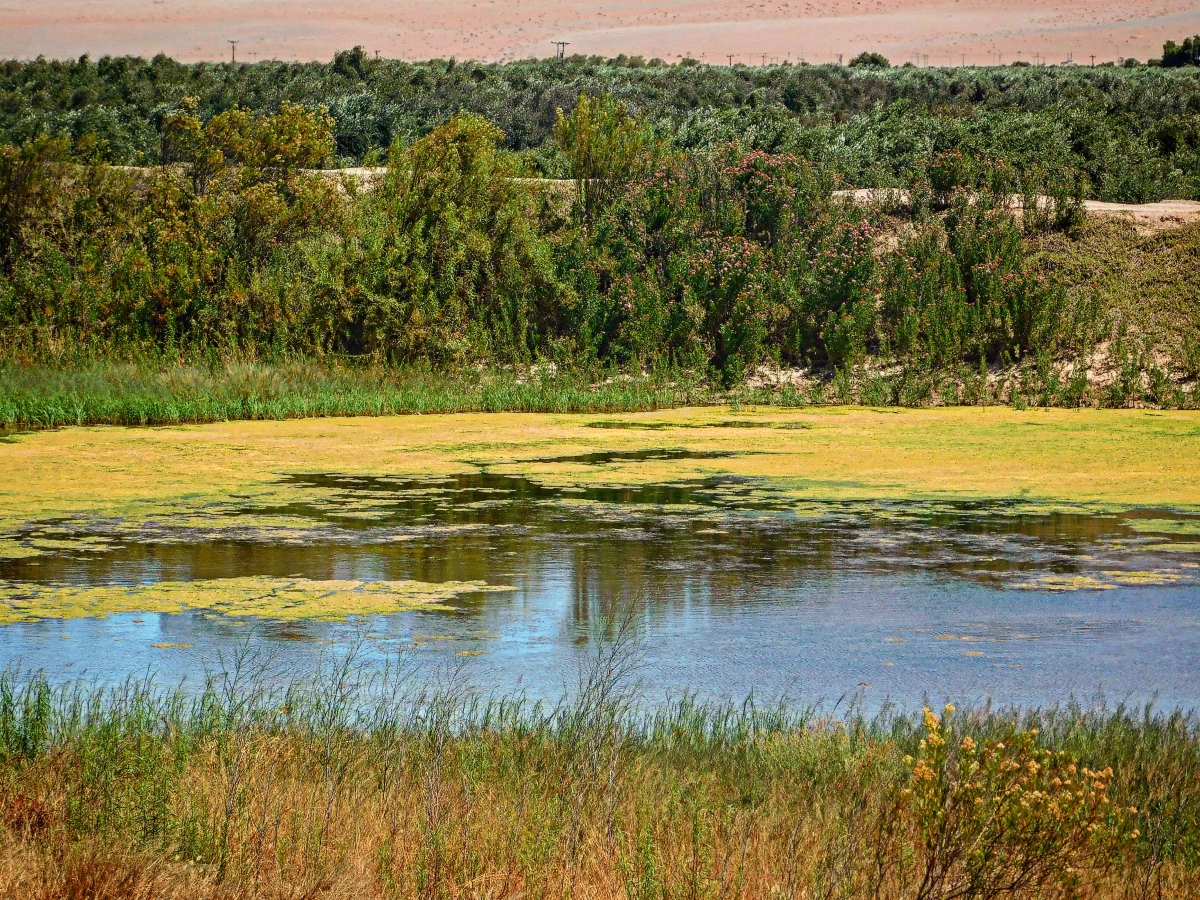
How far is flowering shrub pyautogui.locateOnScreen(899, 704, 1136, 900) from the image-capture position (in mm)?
3680

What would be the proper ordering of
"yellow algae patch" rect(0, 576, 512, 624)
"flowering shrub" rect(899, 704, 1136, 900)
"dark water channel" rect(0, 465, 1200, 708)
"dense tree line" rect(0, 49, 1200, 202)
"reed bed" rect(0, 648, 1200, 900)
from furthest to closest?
1. "dense tree line" rect(0, 49, 1200, 202)
2. "yellow algae patch" rect(0, 576, 512, 624)
3. "dark water channel" rect(0, 465, 1200, 708)
4. "reed bed" rect(0, 648, 1200, 900)
5. "flowering shrub" rect(899, 704, 1136, 900)

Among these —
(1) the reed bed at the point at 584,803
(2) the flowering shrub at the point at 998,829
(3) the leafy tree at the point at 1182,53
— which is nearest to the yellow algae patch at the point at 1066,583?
(1) the reed bed at the point at 584,803

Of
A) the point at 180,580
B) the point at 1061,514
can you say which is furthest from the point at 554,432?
the point at 180,580

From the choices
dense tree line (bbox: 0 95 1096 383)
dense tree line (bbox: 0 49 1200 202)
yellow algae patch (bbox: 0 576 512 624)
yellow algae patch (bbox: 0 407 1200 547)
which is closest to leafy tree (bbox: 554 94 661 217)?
dense tree line (bbox: 0 95 1096 383)

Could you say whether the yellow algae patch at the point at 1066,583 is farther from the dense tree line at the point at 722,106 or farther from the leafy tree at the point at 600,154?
the leafy tree at the point at 600,154

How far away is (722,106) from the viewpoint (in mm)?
42719

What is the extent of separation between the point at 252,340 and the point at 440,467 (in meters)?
7.66

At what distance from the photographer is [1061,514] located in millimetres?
10836

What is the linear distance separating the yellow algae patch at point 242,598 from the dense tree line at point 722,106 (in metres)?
14.3

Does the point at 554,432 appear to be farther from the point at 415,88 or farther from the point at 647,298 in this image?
the point at 415,88

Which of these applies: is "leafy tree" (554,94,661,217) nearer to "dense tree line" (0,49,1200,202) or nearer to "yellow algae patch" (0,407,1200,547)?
"dense tree line" (0,49,1200,202)

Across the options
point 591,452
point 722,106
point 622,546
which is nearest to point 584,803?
point 622,546

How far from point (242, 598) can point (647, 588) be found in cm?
226

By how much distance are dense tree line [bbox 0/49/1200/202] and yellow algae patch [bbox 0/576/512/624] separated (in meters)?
14.3
